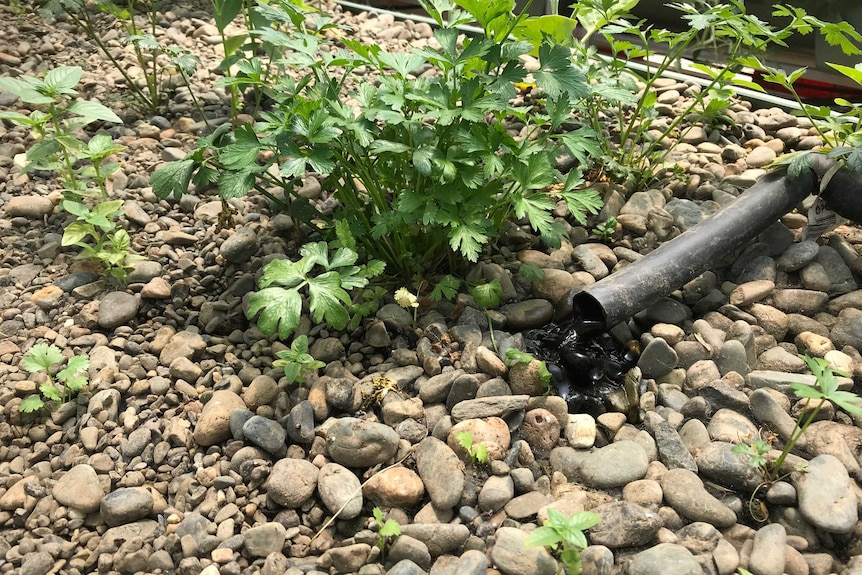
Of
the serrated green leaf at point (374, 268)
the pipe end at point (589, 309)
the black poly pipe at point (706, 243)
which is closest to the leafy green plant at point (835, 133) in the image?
the black poly pipe at point (706, 243)

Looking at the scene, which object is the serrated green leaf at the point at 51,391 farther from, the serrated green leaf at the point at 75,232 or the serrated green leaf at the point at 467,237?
the serrated green leaf at the point at 467,237

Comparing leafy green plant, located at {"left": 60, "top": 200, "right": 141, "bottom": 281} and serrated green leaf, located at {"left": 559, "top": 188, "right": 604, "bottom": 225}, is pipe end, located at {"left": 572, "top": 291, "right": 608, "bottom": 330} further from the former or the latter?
leafy green plant, located at {"left": 60, "top": 200, "right": 141, "bottom": 281}

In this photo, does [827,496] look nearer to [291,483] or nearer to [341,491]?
[341,491]

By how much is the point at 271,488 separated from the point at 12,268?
1437 mm

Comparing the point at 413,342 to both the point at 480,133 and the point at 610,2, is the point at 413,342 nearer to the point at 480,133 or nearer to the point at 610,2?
the point at 480,133

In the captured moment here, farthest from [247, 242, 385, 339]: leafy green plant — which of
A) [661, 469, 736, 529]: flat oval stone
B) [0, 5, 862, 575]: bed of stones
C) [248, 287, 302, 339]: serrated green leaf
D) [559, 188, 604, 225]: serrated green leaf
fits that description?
[661, 469, 736, 529]: flat oval stone

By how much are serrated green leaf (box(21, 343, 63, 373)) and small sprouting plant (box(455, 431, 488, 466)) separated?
4.07 ft

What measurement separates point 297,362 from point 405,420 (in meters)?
0.37

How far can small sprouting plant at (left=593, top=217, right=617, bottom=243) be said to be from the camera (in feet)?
8.38

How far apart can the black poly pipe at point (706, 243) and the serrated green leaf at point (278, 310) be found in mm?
947

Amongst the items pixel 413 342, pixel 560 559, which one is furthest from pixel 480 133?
pixel 560 559

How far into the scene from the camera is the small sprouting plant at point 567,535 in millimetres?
1458

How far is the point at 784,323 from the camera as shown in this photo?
2.22 m

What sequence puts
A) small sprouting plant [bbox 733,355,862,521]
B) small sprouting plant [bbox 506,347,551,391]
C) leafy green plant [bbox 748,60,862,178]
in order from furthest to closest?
1. leafy green plant [bbox 748,60,862,178]
2. small sprouting plant [bbox 506,347,551,391]
3. small sprouting plant [bbox 733,355,862,521]
